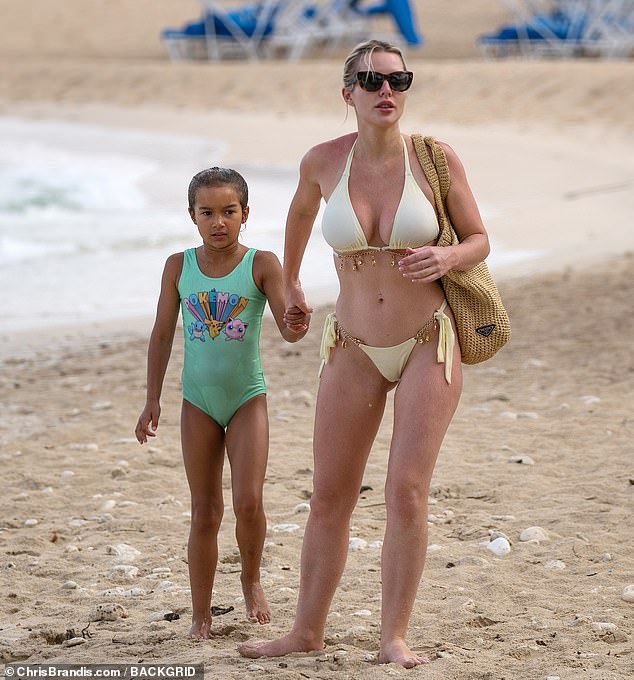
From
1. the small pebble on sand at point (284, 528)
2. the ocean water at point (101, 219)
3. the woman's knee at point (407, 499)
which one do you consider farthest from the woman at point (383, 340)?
the ocean water at point (101, 219)

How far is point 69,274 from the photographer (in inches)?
468

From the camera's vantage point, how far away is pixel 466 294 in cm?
356

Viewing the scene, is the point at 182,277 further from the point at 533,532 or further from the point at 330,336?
the point at 533,532

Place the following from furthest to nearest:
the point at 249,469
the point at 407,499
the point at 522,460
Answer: the point at 522,460 → the point at 249,469 → the point at 407,499

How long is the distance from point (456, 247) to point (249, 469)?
3.19ft

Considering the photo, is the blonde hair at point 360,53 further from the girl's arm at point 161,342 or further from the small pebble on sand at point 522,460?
the small pebble on sand at point 522,460

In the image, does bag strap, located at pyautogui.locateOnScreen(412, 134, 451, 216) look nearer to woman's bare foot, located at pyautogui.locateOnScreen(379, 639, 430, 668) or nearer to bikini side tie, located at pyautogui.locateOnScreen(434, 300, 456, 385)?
bikini side tie, located at pyautogui.locateOnScreen(434, 300, 456, 385)

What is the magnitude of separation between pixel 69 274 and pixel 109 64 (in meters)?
18.8

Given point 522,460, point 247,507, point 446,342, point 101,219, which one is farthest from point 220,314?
point 101,219

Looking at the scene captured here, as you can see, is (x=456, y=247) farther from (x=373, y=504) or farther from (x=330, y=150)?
(x=373, y=504)

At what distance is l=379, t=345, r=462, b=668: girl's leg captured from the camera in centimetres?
343

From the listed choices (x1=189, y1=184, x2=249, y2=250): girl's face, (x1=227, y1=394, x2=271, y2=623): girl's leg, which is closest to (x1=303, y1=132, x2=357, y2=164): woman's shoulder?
(x1=189, y1=184, x2=249, y2=250): girl's face

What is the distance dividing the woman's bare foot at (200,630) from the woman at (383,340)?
276mm

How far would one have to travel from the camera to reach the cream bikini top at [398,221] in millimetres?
3451
